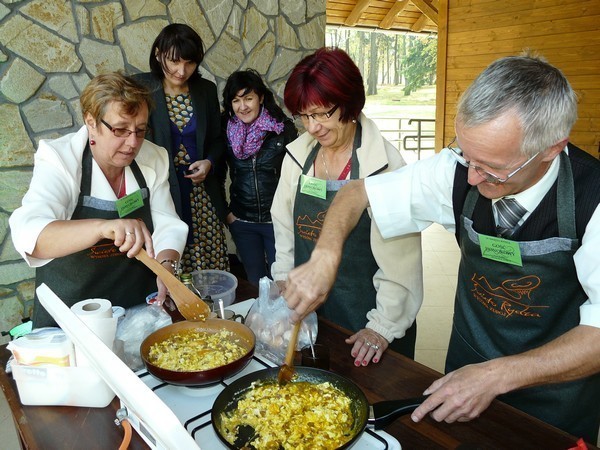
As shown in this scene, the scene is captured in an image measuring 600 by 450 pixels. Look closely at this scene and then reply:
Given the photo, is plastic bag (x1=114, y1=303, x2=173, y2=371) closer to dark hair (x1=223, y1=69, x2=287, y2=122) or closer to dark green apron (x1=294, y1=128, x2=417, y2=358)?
dark green apron (x1=294, y1=128, x2=417, y2=358)

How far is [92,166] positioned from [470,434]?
4.79 feet

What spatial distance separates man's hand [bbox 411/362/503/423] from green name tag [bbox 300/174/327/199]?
0.91 m

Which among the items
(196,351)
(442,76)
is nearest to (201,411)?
(196,351)

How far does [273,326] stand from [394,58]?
19.1 meters

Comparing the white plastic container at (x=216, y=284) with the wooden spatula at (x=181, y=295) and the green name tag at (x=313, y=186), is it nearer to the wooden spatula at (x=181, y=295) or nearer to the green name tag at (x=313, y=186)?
the wooden spatula at (x=181, y=295)

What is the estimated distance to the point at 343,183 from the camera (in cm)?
179

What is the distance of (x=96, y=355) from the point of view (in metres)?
0.79

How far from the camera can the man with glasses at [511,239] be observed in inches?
41.1

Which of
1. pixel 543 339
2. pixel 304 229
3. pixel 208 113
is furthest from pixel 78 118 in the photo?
pixel 543 339

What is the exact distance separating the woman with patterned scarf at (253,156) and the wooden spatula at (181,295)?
5.09 feet

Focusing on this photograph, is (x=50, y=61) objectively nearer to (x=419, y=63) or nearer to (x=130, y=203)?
(x=130, y=203)

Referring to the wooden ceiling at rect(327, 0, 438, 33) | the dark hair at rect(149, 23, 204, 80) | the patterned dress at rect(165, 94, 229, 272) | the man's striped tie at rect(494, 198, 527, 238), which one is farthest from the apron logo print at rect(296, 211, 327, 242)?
the wooden ceiling at rect(327, 0, 438, 33)

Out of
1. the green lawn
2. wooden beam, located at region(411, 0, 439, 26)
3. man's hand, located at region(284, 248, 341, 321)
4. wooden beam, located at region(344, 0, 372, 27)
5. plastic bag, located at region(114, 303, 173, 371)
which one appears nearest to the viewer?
man's hand, located at region(284, 248, 341, 321)

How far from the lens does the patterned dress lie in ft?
9.14
